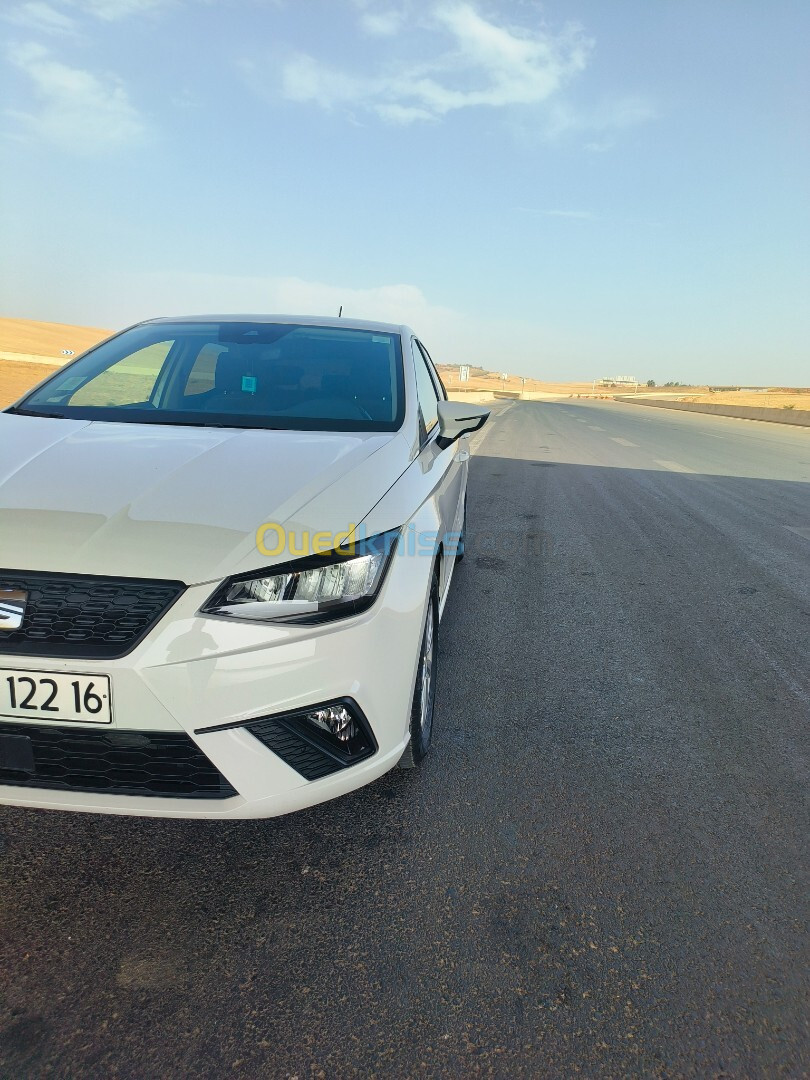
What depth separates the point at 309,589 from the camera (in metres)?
1.93

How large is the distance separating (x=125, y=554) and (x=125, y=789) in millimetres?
571

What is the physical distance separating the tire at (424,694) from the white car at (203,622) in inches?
1.8

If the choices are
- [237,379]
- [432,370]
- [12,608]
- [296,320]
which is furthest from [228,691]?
[432,370]

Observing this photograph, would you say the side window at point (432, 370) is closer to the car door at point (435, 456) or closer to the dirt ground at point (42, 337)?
the car door at point (435, 456)

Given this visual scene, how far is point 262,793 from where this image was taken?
6.13 ft

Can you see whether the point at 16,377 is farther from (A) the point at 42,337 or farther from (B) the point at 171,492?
(A) the point at 42,337

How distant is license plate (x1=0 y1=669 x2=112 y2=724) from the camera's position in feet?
5.74

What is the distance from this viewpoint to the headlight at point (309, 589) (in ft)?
6.05

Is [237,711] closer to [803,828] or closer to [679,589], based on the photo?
[803,828]

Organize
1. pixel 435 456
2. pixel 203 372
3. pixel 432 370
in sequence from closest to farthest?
pixel 435 456
pixel 203 372
pixel 432 370

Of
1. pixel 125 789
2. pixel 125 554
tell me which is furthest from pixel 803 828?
pixel 125 554

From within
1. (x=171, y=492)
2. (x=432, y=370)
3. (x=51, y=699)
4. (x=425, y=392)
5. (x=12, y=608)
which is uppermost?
(x=432, y=370)

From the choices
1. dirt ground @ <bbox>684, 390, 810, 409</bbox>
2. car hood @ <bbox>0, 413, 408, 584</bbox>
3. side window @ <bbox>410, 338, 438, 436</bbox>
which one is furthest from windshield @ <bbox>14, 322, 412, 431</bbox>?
dirt ground @ <bbox>684, 390, 810, 409</bbox>

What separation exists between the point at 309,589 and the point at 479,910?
966 millimetres
